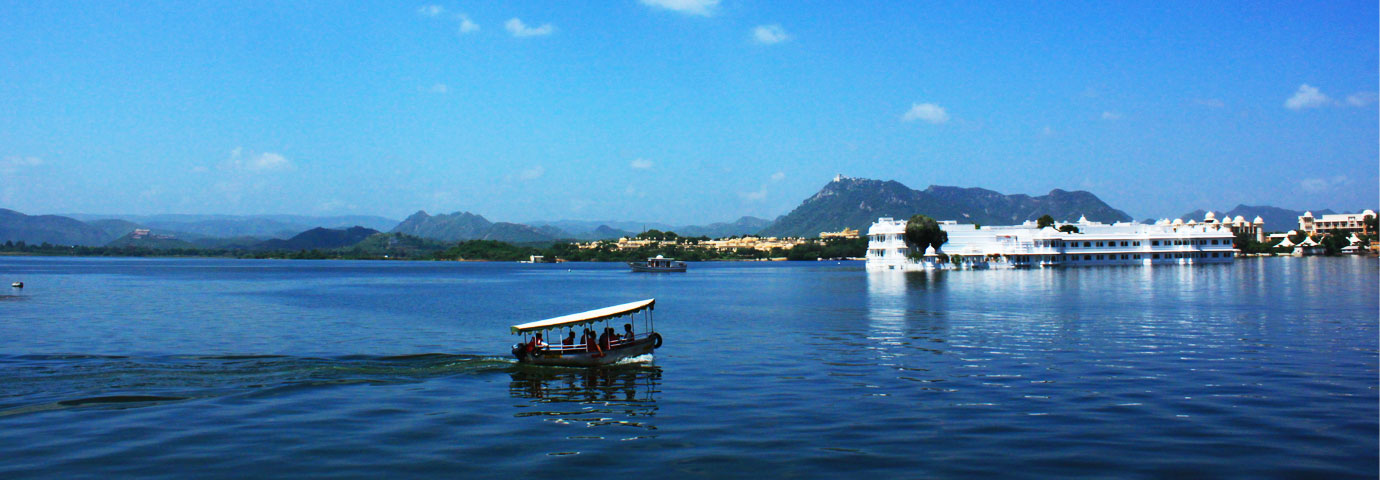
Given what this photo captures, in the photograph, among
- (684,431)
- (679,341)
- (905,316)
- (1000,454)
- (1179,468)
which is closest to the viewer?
(1179,468)

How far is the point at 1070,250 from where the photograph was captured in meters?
116

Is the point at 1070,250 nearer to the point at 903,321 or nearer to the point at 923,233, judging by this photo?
the point at 923,233

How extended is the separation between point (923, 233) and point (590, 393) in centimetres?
10175

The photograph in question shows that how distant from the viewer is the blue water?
1458 centimetres

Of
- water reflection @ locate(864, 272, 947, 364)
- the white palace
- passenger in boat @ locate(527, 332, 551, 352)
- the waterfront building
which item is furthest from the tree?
the waterfront building

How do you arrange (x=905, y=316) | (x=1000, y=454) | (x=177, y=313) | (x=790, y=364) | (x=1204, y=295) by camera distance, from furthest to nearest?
(x=1204, y=295), (x=177, y=313), (x=905, y=316), (x=790, y=364), (x=1000, y=454)

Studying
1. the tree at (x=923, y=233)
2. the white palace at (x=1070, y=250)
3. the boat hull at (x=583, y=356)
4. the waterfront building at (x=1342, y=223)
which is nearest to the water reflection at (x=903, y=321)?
the boat hull at (x=583, y=356)

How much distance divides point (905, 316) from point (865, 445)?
91.8ft

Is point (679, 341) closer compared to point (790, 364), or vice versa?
point (790, 364)

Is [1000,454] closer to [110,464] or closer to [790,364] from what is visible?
[790,364]

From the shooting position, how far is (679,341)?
3316 cm

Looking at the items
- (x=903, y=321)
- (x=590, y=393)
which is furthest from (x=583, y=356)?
(x=903, y=321)

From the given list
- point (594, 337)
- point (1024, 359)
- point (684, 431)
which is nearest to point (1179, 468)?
point (684, 431)

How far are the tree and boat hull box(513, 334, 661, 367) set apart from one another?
3782 inches
